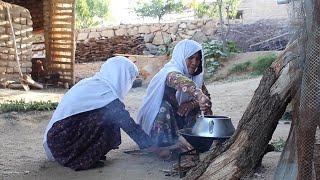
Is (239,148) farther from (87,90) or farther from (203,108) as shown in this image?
(87,90)

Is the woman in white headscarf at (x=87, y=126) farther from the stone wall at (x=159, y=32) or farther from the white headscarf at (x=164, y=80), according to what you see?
the stone wall at (x=159, y=32)

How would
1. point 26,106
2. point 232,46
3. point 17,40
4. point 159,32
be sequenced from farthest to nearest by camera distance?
1. point 159,32
2. point 232,46
3. point 17,40
4. point 26,106

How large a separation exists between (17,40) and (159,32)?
7.48 metres

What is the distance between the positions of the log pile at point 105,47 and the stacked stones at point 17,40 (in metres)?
6.94

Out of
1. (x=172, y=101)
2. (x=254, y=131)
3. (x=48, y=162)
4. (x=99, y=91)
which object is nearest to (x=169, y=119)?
(x=172, y=101)

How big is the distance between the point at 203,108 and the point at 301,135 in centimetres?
208

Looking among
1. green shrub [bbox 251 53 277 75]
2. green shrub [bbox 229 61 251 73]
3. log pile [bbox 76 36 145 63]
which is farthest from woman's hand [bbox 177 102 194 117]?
log pile [bbox 76 36 145 63]

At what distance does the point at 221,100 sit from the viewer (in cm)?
870

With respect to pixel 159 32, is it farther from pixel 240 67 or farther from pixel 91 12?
pixel 91 12

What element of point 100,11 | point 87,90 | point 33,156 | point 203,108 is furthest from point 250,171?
point 100,11

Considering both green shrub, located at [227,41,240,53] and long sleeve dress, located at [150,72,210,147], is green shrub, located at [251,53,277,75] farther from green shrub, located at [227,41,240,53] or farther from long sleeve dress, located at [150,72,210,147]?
long sleeve dress, located at [150,72,210,147]

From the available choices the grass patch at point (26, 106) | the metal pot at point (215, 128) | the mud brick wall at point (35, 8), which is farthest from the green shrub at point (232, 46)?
the metal pot at point (215, 128)

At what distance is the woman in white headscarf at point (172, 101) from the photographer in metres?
4.38

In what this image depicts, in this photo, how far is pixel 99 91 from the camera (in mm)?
4293
